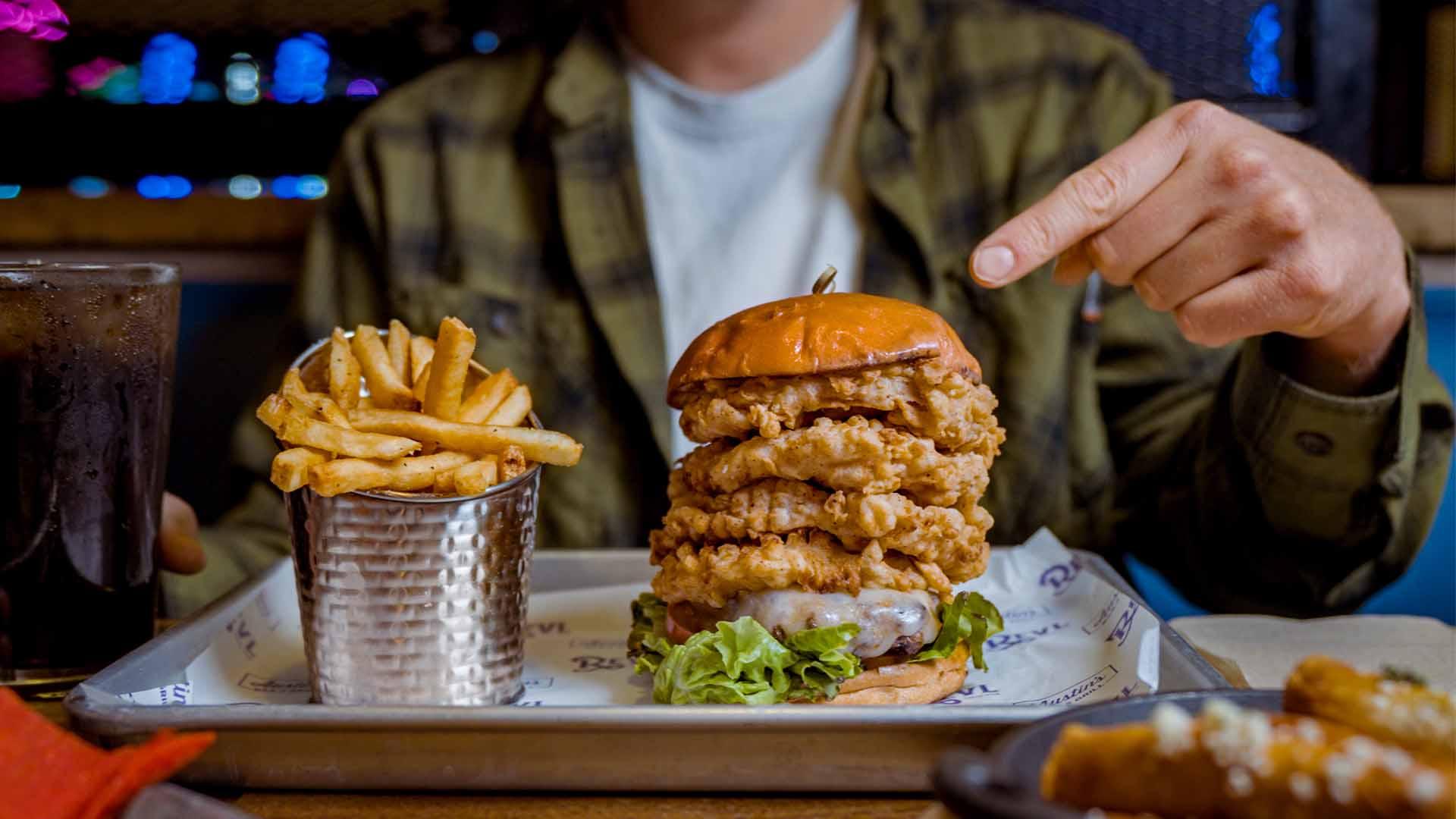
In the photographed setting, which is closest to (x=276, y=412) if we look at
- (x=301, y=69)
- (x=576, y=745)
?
→ (x=576, y=745)

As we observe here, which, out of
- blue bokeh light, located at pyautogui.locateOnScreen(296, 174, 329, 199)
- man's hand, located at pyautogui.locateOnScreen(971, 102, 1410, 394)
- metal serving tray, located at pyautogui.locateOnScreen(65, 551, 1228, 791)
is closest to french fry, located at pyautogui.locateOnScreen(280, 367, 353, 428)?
metal serving tray, located at pyautogui.locateOnScreen(65, 551, 1228, 791)

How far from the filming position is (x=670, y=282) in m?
2.70

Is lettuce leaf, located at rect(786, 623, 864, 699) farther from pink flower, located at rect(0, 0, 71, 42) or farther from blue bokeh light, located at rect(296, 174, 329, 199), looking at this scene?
blue bokeh light, located at rect(296, 174, 329, 199)

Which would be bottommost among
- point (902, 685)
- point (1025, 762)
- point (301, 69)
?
point (902, 685)

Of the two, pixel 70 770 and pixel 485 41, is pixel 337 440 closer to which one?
pixel 70 770

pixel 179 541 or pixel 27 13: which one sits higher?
pixel 27 13

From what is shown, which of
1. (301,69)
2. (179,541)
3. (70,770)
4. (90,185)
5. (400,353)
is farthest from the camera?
(301,69)

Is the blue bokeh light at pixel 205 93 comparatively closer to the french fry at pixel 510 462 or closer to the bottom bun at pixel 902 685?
the french fry at pixel 510 462

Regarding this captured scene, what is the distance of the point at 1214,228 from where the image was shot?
162 cm

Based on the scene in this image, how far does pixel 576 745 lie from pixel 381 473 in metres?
0.38

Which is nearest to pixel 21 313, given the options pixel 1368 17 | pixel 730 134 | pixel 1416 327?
pixel 730 134

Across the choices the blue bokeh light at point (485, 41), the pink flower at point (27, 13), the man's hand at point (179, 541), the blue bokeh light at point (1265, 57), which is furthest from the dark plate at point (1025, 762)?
the blue bokeh light at point (485, 41)

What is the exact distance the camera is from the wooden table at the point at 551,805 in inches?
42.3

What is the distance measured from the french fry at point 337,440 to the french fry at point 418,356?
18 centimetres
